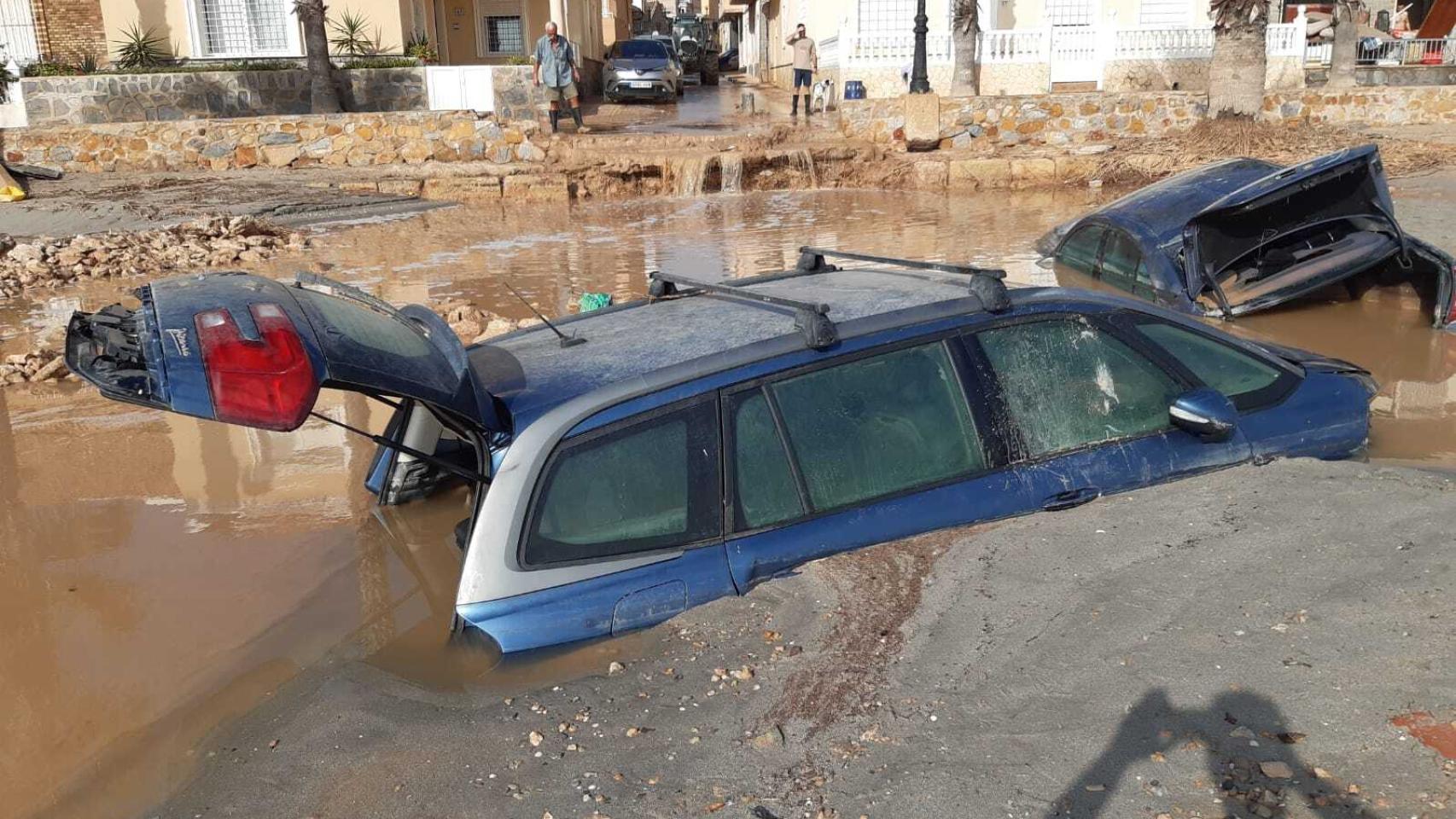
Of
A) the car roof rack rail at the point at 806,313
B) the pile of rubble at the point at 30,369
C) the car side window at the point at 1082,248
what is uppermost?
the car roof rack rail at the point at 806,313

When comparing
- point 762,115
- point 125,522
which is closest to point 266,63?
point 762,115

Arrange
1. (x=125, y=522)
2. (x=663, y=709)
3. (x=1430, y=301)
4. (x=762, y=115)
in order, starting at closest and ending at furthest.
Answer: (x=663, y=709) < (x=125, y=522) < (x=1430, y=301) < (x=762, y=115)

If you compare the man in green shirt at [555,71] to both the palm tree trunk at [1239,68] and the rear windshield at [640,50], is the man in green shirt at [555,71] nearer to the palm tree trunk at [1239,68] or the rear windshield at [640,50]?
the rear windshield at [640,50]

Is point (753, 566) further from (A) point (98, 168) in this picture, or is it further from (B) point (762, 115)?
(B) point (762, 115)

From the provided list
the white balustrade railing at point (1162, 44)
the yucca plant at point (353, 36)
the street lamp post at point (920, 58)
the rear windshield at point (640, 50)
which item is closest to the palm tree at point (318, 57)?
the yucca plant at point (353, 36)

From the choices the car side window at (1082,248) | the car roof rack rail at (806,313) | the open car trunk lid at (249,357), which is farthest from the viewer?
the car side window at (1082,248)

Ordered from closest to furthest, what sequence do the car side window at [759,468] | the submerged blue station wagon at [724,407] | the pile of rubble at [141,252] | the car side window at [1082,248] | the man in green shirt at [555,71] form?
the submerged blue station wagon at [724,407] → the car side window at [759,468] → the car side window at [1082,248] → the pile of rubble at [141,252] → the man in green shirt at [555,71]

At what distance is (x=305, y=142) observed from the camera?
21.9 m

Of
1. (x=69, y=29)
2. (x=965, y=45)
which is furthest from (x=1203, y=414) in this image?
(x=69, y=29)

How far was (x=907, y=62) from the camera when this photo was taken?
25.1 metres

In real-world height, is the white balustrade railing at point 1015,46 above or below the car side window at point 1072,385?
above

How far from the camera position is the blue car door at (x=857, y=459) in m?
3.77

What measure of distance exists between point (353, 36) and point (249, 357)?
89.3ft

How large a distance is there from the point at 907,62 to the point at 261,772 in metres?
23.8
